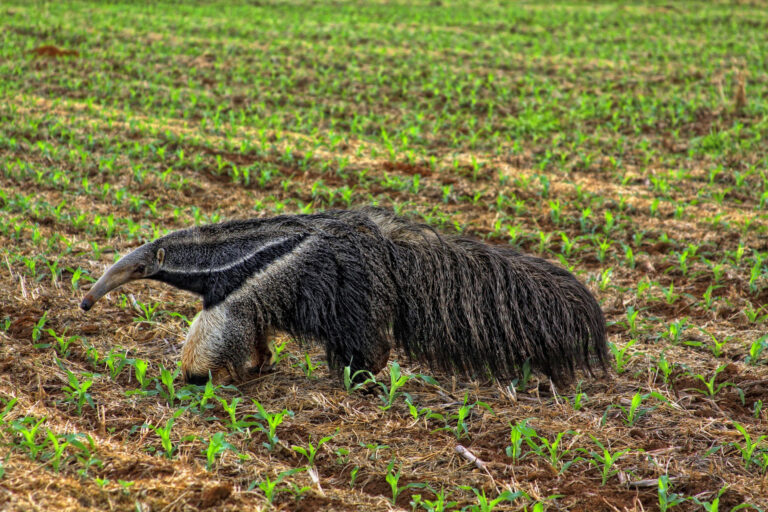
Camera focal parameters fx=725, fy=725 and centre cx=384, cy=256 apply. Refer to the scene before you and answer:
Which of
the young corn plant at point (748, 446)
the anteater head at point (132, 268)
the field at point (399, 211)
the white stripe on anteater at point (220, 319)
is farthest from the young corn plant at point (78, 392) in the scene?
the young corn plant at point (748, 446)

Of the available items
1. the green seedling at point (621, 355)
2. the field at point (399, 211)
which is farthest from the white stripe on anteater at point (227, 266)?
the green seedling at point (621, 355)

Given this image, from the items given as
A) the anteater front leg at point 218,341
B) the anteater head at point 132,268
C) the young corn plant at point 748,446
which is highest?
the anteater head at point 132,268

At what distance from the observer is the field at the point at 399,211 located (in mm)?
3424

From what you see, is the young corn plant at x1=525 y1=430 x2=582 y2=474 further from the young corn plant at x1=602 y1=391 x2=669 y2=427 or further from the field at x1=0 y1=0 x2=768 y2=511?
the young corn plant at x1=602 y1=391 x2=669 y2=427

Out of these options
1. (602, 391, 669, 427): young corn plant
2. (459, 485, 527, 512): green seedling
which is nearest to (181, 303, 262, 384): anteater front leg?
(459, 485, 527, 512): green seedling

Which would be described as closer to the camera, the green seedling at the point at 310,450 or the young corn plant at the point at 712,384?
the green seedling at the point at 310,450

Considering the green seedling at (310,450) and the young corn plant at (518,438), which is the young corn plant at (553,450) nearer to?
the young corn plant at (518,438)

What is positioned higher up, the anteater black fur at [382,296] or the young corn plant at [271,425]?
the anteater black fur at [382,296]

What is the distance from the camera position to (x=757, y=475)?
347cm

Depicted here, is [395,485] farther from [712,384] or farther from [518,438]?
[712,384]

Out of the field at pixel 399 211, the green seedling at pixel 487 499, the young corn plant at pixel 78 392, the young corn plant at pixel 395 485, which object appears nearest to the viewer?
the green seedling at pixel 487 499

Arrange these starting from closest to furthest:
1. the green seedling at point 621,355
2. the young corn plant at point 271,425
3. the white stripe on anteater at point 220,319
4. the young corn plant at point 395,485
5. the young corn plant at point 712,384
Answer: the young corn plant at point 395,485 < the young corn plant at point 271,425 < the white stripe on anteater at point 220,319 < the young corn plant at point 712,384 < the green seedling at point 621,355

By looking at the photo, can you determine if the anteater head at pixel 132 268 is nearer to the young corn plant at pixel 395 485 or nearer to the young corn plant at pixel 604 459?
the young corn plant at pixel 395 485

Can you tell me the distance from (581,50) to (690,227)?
31.6 ft
